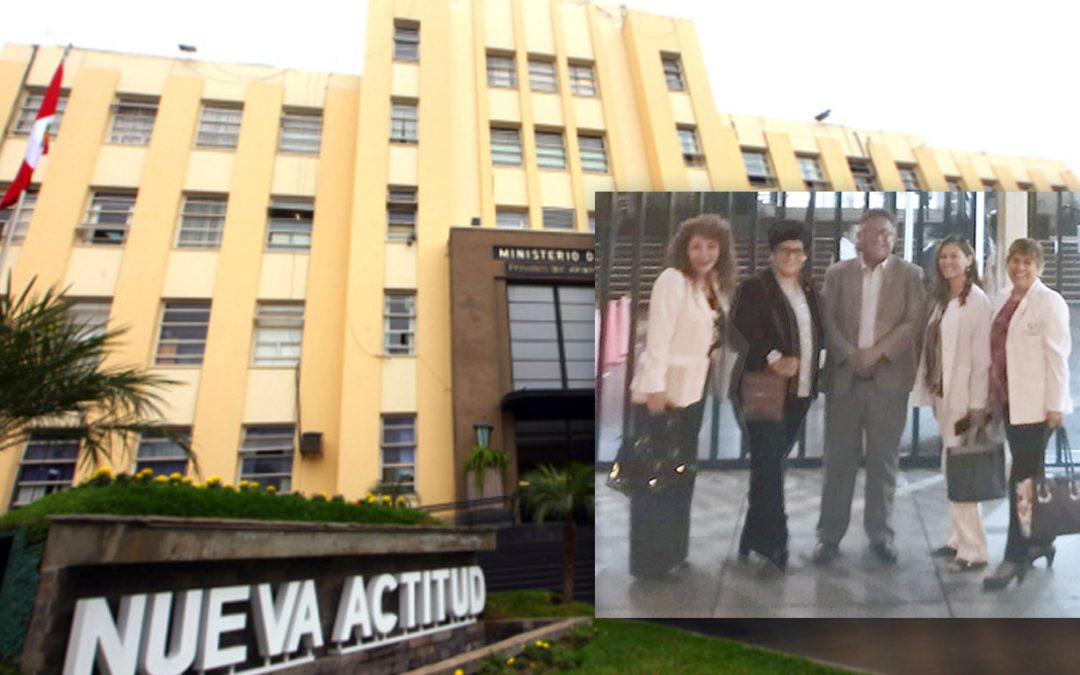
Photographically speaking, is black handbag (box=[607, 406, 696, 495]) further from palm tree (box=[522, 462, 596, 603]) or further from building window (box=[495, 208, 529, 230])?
building window (box=[495, 208, 529, 230])

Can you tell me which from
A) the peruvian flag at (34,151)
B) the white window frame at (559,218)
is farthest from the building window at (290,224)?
the white window frame at (559,218)

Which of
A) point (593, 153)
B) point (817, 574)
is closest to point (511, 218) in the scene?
point (593, 153)

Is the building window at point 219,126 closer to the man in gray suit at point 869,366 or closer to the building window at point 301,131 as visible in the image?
the building window at point 301,131

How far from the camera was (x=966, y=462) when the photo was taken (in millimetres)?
8430

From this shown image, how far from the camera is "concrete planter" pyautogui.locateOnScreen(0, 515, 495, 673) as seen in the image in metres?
5.55

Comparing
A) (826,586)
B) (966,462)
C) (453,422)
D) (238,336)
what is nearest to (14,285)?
(238,336)

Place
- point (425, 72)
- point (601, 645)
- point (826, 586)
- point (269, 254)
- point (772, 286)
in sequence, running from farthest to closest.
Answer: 1. point (425, 72)
2. point (269, 254)
3. point (601, 645)
4. point (772, 286)
5. point (826, 586)

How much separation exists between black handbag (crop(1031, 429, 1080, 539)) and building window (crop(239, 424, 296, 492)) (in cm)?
1380

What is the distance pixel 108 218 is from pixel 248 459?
25.8ft

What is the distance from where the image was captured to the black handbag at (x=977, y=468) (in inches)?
329

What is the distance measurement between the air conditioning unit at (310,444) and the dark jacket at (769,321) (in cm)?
1001

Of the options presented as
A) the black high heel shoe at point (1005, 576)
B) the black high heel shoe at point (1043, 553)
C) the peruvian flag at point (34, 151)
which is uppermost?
the peruvian flag at point (34, 151)

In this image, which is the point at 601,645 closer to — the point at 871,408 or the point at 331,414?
the point at 871,408

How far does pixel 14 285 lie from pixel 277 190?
6.56 metres
